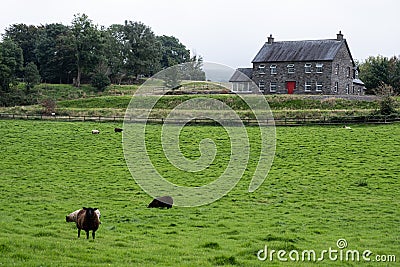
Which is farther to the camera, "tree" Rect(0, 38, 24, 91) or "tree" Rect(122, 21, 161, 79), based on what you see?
"tree" Rect(122, 21, 161, 79)

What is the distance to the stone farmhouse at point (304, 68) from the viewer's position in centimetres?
6838

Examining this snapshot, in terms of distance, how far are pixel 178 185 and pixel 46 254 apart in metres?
13.4

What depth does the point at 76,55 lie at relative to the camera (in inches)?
3307

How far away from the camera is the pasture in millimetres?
12148

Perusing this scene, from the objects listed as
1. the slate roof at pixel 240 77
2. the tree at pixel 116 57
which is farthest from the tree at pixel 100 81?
the slate roof at pixel 240 77

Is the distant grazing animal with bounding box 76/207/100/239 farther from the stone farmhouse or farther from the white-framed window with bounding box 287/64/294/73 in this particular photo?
the white-framed window with bounding box 287/64/294/73

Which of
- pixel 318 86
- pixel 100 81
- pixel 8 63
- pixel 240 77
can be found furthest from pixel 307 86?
pixel 8 63

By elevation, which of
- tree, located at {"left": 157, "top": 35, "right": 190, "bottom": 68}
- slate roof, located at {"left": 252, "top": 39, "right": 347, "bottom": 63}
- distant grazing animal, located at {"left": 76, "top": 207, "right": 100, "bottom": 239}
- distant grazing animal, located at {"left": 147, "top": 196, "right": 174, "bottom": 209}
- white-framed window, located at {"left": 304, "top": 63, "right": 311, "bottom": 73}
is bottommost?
distant grazing animal, located at {"left": 147, "top": 196, "right": 174, "bottom": 209}

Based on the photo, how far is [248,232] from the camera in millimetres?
15461

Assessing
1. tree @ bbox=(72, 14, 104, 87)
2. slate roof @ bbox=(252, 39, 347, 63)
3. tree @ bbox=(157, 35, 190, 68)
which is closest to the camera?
slate roof @ bbox=(252, 39, 347, 63)

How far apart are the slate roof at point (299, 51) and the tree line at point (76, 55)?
10365mm

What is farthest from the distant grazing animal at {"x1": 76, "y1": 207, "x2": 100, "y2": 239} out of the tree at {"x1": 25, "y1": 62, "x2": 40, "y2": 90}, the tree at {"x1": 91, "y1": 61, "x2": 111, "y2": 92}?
the tree at {"x1": 91, "y1": 61, "x2": 111, "y2": 92}

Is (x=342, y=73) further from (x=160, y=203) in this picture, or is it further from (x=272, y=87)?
(x=160, y=203)

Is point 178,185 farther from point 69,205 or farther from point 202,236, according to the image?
point 202,236
